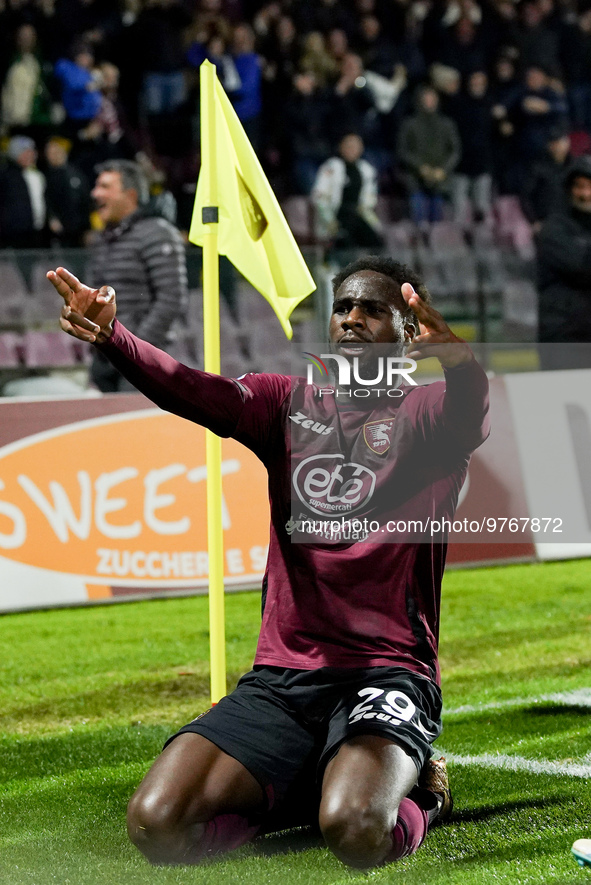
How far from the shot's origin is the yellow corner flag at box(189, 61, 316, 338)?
4.30 meters

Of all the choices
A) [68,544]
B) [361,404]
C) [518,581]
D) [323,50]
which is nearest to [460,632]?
[518,581]

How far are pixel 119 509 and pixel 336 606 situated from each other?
12.4 feet

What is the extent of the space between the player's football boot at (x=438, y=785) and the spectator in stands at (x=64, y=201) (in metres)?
7.53

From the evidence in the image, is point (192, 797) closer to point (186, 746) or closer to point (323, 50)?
point (186, 746)

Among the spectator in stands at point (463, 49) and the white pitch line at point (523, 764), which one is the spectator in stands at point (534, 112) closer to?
the spectator in stands at point (463, 49)

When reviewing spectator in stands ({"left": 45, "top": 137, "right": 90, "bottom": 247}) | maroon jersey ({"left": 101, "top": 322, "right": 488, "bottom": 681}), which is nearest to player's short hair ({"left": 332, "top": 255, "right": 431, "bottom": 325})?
maroon jersey ({"left": 101, "top": 322, "right": 488, "bottom": 681})

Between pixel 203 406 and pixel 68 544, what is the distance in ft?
12.3

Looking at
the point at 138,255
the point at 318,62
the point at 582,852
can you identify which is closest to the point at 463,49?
the point at 318,62

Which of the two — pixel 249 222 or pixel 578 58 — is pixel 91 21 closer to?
pixel 578 58

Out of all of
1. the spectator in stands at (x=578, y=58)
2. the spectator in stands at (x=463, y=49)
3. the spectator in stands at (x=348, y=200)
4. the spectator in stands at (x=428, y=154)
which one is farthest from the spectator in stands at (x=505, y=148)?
the spectator in stands at (x=348, y=200)

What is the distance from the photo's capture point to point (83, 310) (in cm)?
312

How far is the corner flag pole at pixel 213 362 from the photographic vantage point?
4148mm

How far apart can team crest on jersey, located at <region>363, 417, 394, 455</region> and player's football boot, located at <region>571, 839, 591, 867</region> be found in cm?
124

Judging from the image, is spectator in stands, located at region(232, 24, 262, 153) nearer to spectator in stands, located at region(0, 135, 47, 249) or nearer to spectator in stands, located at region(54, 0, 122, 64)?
spectator in stands, located at region(54, 0, 122, 64)
